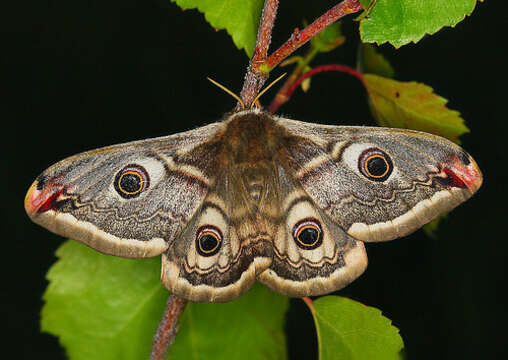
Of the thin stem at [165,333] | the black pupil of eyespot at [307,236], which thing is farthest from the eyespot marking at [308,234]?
the thin stem at [165,333]

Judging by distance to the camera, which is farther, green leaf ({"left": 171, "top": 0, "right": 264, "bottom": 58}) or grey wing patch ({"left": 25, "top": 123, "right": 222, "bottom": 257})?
green leaf ({"left": 171, "top": 0, "right": 264, "bottom": 58})

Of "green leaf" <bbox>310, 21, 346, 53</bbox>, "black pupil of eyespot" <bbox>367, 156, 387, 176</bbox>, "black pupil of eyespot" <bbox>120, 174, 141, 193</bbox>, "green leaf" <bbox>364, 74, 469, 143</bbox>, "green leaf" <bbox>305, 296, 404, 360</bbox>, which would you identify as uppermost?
"green leaf" <bbox>310, 21, 346, 53</bbox>

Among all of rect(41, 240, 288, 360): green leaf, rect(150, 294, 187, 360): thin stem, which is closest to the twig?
rect(150, 294, 187, 360): thin stem

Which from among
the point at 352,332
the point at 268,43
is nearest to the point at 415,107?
the point at 268,43

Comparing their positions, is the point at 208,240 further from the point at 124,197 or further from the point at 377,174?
the point at 377,174

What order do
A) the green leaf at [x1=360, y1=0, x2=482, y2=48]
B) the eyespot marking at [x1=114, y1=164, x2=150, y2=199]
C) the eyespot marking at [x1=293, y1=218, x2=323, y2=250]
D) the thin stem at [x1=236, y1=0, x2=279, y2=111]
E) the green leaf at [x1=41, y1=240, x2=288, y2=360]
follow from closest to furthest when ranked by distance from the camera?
the green leaf at [x1=360, y1=0, x2=482, y2=48], the thin stem at [x1=236, y1=0, x2=279, y2=111], the eyespot marking at [x1=114, y1=164, x2=150, y2=199], the eyespot marking at [x1=293, y1=218, x2=323, y2=250], the green leaf at [x1=41, y1=240, x2=288, y2=360]

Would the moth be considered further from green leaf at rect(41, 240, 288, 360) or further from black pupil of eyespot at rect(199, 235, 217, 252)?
green leaf at rect(41, 240, 288, 360)

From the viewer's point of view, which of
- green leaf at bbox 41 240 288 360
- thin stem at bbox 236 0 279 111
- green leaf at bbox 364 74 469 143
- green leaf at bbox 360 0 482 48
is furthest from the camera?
green leaf at bbox 41 240 288 360

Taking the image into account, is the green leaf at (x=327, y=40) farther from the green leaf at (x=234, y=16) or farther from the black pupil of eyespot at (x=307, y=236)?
the black pupil of eyespot at (x=307, y=236)
